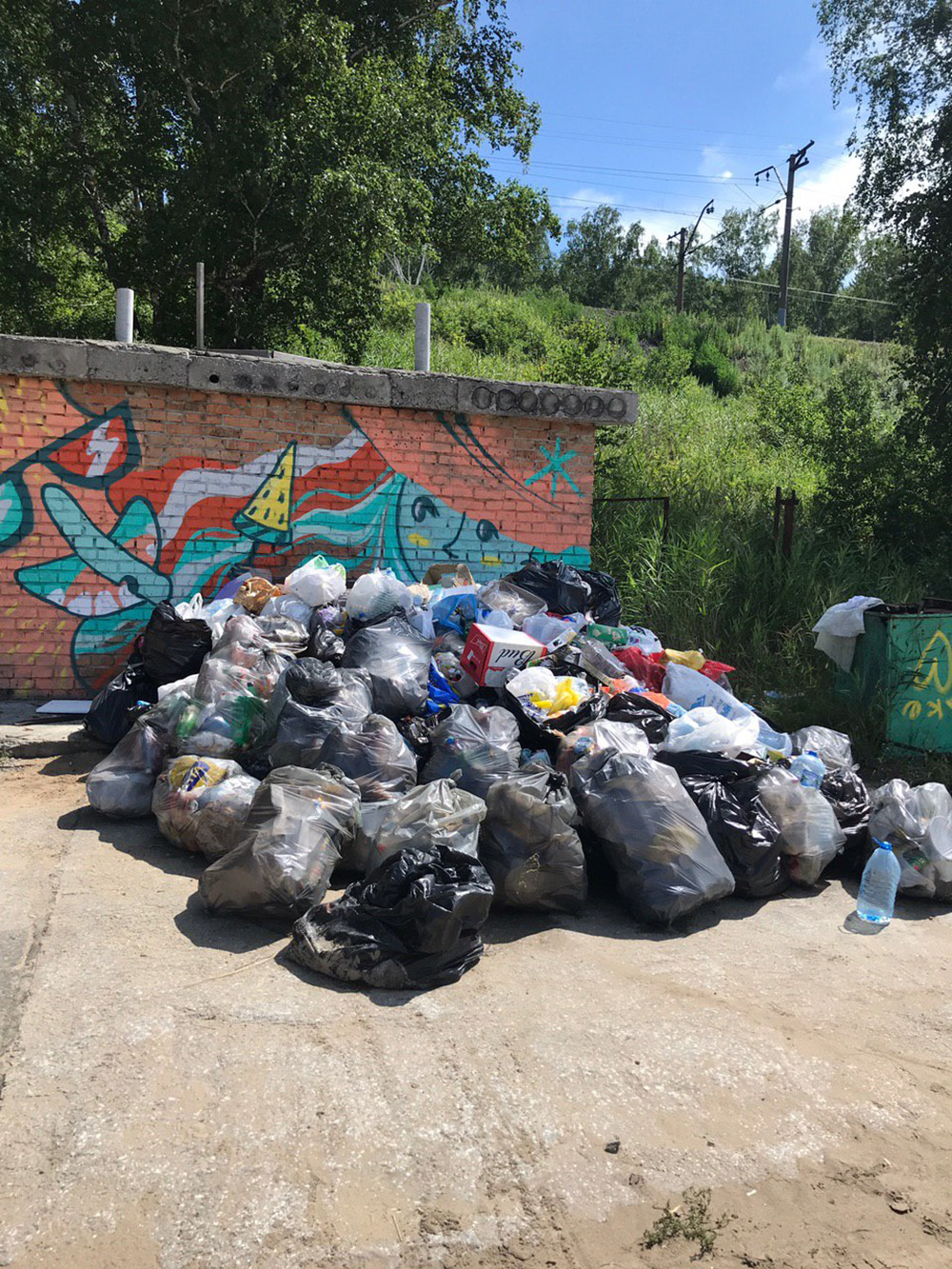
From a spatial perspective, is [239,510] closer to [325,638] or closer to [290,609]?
[290,609]

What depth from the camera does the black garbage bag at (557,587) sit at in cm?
614

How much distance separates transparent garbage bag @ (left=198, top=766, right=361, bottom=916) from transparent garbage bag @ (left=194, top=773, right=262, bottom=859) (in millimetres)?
310

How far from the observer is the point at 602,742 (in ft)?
13.9

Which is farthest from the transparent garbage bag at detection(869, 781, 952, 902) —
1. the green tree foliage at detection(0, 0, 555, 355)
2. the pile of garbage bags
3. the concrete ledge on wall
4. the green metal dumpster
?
the green tree foliage at detection(0, 0, 555, 355)

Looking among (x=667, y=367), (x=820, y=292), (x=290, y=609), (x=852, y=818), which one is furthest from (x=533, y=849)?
(x=820, y=292)

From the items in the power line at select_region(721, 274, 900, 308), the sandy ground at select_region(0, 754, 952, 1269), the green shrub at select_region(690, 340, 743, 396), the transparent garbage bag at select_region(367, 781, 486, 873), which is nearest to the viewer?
the sandy ground at select_region(0, 754, 952, 1269)

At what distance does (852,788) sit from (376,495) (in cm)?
370

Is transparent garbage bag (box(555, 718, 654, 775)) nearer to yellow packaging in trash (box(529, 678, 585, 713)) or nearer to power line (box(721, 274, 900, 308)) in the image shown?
yellow packaging in trash (box(529, 678, 585, 713))

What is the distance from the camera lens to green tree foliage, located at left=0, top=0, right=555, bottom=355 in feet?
37.3

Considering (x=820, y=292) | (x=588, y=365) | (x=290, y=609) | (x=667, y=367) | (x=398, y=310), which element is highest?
(x=820, y=292)

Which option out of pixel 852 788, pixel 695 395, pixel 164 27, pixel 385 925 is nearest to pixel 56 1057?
pixel 385 925

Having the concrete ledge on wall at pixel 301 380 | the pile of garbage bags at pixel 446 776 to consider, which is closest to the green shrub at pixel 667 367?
the concrete ledge on wall at pixel 301 380

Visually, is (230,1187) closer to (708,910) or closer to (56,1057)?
(56,1057)

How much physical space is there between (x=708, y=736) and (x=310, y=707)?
1893mm
